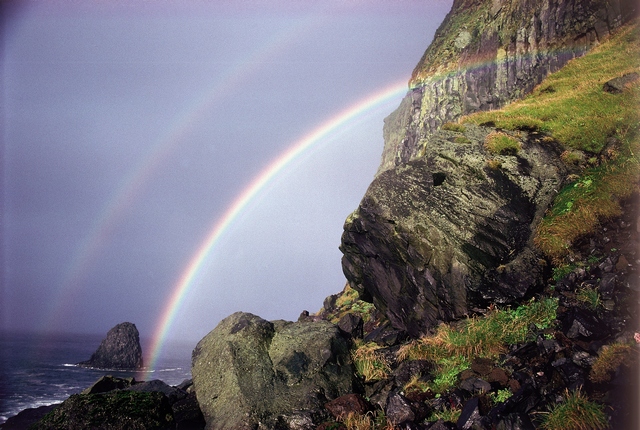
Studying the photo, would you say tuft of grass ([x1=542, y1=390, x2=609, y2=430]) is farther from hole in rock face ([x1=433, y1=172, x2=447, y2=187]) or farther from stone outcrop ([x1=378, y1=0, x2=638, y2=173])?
stone outcrop ([x1=378, y1=0, x2=638, y2=173])

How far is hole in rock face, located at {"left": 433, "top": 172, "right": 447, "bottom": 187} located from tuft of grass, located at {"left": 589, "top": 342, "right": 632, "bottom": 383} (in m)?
8.59

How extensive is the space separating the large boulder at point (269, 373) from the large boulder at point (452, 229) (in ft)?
10.9

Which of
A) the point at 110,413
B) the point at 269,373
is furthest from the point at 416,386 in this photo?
the point at 110,413

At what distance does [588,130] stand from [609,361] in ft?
41.0

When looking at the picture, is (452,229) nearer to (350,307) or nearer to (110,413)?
(110,413)

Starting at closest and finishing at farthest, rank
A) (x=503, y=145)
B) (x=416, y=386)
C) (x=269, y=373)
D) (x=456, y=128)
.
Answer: (x=416, y=386), (x=269, y=373), (x=503, y=145), (x=456, y=128)

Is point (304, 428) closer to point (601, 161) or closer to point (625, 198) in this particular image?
point (625, 198)

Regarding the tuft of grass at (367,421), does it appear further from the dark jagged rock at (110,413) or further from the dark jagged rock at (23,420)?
the dark jagged rock at (23,420)

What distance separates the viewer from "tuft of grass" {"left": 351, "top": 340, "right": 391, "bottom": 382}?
38.9 ft

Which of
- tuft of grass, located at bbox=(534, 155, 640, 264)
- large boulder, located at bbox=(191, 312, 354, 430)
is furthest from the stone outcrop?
large boulder, located at bbox=(191, 312, 354, 430)

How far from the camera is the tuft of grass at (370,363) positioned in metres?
11.9

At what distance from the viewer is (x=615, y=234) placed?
10.6 meters

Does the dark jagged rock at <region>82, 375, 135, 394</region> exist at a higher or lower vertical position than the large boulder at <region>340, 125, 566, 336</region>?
lower

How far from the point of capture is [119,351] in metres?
124
